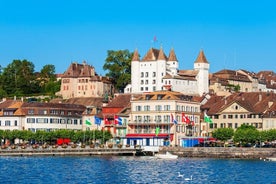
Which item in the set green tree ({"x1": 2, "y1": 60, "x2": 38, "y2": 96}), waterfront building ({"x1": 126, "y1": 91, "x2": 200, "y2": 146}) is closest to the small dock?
waterfront building ({"x1": 126, "y1": 91, "x2": 200, "y2": 146})

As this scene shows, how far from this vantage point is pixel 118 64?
172000mm

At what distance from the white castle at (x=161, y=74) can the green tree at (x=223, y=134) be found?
38692mm

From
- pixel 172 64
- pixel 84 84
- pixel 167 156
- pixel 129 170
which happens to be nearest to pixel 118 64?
pixel 84 84

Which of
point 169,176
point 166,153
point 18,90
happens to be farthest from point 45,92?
point 169,176

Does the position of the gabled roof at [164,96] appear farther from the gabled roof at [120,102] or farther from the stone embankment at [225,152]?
the stone embankment at [225,152]

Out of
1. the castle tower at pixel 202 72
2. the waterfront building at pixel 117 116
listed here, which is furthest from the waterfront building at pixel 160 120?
the castle tower at pixel 202 72

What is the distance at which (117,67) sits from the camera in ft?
559

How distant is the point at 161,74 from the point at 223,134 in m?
43.0

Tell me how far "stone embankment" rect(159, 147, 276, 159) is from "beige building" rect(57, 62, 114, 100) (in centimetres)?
6130

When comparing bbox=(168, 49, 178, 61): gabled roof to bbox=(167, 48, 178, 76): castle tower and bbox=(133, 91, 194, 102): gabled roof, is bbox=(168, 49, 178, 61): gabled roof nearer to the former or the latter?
bbox=(167, 48, 178, 76): castle tower

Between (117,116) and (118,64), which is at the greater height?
(118,64)

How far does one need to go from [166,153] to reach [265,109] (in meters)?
21.5

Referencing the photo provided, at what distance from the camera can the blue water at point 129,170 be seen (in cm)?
7125

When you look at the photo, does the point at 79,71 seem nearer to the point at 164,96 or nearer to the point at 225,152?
the point at 164,96
